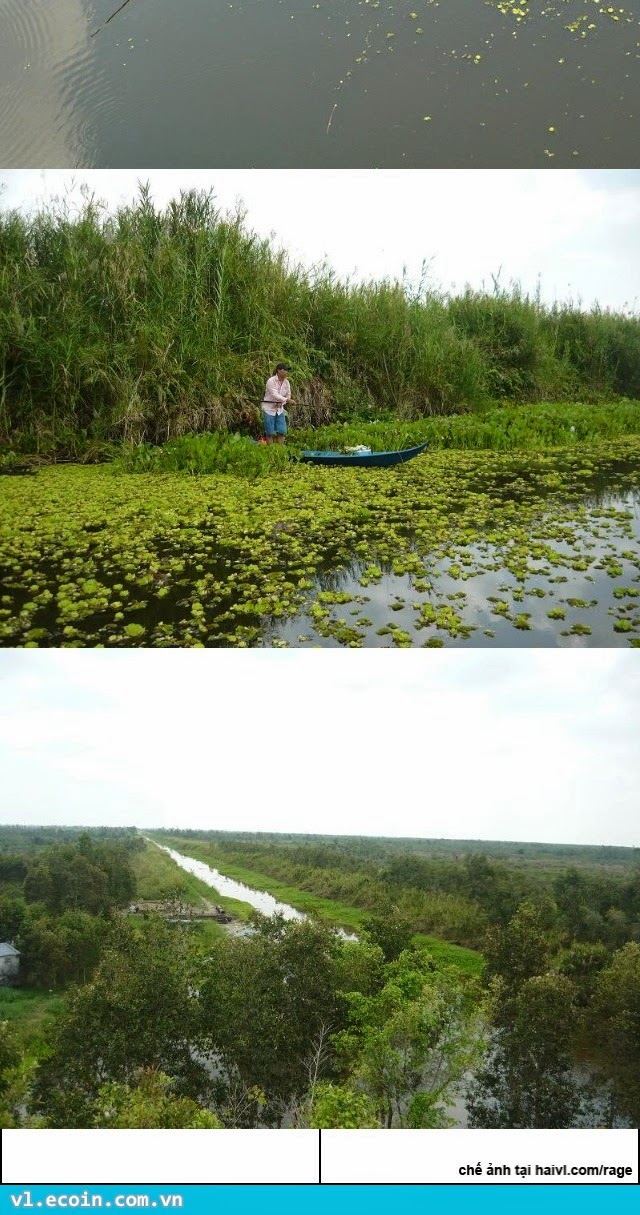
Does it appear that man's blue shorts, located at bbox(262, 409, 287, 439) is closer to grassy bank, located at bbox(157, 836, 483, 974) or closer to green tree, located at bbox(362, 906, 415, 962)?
grassy bank, located at bbox(157, 836, 483, 974)

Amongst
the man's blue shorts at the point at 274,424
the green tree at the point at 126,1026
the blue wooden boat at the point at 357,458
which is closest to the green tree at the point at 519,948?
the green tree at the point at 126,1026

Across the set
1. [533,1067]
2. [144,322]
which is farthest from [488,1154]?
[144,322]

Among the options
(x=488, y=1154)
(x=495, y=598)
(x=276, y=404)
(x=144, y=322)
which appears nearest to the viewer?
(x=488, y=1154)

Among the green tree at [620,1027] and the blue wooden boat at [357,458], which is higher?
the blue wooden boat at [357,458]

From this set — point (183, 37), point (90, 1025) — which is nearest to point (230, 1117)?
point (90, 1025)

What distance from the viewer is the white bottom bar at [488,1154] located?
2574 mm

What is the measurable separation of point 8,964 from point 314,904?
1.12m

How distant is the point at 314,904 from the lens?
300cm

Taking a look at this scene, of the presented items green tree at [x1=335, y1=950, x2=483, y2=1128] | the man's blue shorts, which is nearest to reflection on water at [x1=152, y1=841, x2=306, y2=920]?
green tree at [x1=335, y1=950, x2=483, y2=1128]

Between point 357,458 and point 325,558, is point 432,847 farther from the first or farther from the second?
point 357,458

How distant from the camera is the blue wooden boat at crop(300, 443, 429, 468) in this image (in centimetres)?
578

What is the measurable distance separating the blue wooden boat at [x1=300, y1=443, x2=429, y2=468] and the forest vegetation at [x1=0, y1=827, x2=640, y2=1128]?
11.0 feet

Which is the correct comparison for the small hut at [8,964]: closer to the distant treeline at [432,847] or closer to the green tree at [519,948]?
the distant treeline at [432,847]

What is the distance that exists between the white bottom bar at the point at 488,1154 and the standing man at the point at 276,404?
4625 millimetres
